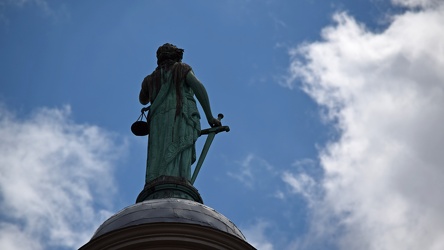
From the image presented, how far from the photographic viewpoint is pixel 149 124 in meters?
22.2

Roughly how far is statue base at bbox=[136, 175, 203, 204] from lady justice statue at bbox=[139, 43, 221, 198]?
0.28 meters

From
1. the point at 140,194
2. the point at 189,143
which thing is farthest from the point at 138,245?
the point at 189,143

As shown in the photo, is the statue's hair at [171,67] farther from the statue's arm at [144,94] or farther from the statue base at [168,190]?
the statue base at [168,190]

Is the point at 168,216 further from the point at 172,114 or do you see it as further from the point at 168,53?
the point at 168,53

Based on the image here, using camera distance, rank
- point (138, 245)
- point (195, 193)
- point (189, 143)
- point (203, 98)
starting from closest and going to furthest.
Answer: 1. point (138, 245)
2. point (195, 193)
3. point (189, 143)
4. point (203, 98)

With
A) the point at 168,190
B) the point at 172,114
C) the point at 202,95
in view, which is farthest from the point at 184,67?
the point at 168,190

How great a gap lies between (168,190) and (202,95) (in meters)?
3.64

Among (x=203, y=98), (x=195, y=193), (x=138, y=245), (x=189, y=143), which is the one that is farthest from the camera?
(x=203, y=98)

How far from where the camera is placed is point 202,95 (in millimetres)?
22641

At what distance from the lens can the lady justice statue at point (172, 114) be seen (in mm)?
20702

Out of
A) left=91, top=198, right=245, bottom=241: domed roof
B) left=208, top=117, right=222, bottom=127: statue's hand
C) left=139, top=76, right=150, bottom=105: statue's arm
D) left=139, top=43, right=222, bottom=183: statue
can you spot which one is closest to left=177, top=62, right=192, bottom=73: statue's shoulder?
left=139, top=43, right=222, bottom=183: statue

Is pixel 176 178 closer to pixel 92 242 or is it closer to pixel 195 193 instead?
pixel 195 193

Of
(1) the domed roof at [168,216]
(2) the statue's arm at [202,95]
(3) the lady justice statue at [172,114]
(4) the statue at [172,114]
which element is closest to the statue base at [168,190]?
(3) the lady justice statue at [172,114]

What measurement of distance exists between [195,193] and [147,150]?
2301 millimetres
